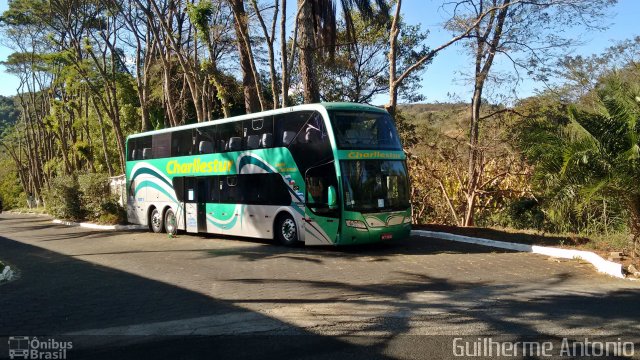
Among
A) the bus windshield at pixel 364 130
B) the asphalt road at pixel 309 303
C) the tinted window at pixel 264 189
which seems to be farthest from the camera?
the tinted window at pixel 264 189

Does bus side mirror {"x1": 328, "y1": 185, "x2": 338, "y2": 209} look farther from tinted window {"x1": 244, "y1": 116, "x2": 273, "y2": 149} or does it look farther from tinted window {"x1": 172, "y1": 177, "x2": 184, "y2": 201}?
tinted window {"x1": 172, "y1": 177, "x2": 184, "y2": 201}

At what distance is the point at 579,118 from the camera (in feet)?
36.5

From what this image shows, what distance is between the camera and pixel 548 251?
12.0 m

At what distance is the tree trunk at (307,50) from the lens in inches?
664

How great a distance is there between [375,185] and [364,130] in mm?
1424

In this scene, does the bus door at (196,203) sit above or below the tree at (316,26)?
below

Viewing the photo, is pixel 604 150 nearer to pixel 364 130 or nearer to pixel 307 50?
pixel 364 130

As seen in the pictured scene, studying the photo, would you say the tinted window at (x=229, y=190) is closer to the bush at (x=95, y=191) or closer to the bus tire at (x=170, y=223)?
the bus tire at (x=170, y=223)

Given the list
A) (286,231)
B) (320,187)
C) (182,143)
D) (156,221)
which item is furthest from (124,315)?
(156,221)

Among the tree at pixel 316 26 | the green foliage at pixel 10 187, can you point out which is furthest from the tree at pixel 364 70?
the green foliage at pixel 10 187

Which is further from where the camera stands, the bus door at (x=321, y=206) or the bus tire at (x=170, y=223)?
the bus tire at (x=170, y=223)

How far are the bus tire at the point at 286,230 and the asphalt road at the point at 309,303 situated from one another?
985 mm

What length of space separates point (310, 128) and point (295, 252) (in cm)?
312

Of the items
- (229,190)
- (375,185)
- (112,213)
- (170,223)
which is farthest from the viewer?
(112,213)
